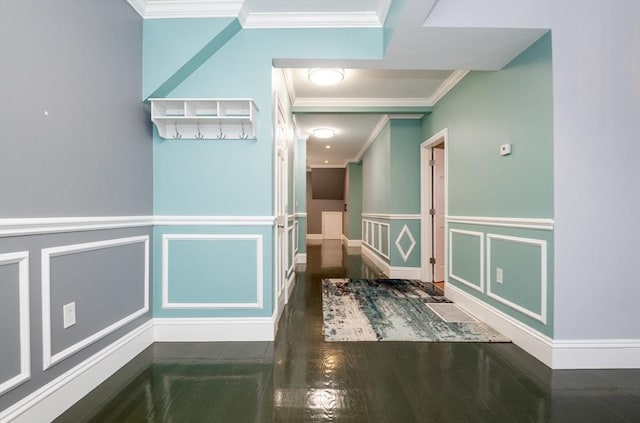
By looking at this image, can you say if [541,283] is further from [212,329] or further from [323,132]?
[323,132]

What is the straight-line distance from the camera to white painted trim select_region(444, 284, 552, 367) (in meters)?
2.01

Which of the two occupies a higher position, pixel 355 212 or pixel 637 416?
pixel 355 212

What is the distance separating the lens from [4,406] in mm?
1246

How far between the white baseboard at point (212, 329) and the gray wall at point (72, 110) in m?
0.91

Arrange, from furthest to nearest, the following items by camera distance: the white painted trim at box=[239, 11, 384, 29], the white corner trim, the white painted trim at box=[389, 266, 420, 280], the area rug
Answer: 1. the white painted trim at box=[389, 266, 420, 280]
2. the white corner trim
3. the area rug
4. the white painted trim at box=[239, 11, 384, 29]

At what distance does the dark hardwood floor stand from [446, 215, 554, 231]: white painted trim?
0.92 m

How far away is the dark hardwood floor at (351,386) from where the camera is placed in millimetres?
1488

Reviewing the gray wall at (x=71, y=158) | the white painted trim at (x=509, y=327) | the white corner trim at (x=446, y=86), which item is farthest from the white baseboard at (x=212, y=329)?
the white corner trim at (x=446, y=86)

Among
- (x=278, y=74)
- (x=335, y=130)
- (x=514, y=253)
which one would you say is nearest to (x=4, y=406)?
(x=278, y=74)

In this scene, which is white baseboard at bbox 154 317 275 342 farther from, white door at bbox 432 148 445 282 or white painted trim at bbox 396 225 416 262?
white door at bbox 432 148 445 282

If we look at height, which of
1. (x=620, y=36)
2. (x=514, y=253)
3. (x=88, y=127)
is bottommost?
(x=514, y=253)

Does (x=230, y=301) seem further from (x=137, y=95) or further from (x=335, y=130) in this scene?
(x=335, y=130)

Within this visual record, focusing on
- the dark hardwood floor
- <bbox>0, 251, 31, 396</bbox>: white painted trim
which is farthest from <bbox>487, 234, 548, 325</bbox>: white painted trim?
<bbox>0, 251, 31, 396</bbox>: white painted trim

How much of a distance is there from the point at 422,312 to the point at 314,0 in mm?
2865
